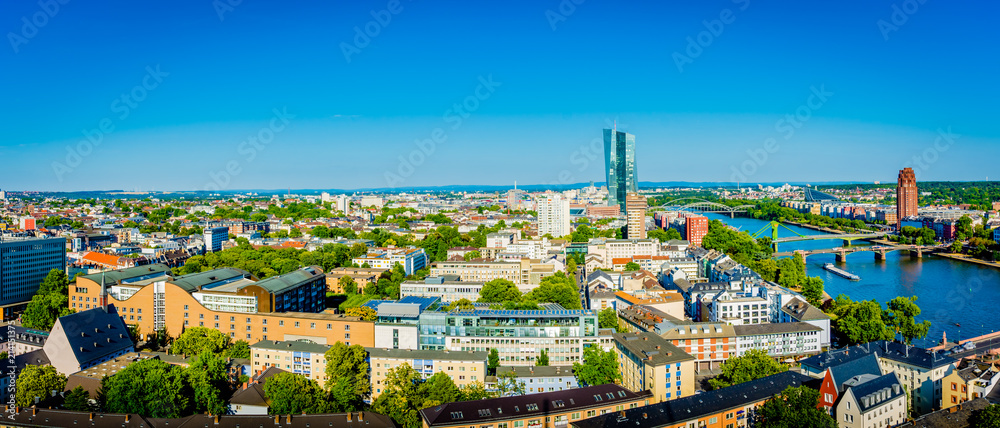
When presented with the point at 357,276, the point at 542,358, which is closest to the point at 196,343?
the point at 542,358

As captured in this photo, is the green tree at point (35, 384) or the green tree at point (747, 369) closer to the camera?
the green tree at point (35, 384)

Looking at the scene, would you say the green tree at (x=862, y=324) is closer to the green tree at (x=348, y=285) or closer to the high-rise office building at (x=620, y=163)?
the green tree at (x=348, y=285)

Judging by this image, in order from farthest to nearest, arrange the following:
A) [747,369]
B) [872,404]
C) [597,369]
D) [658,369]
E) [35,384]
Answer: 1. [597,369]
2. [747,369]
3. [658,369]
4. [35,384]
5. [872,404]

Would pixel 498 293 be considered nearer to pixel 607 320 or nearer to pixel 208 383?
pixel 607 320

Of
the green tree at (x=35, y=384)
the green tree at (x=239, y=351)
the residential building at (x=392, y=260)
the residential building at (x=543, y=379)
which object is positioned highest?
the residential building at (x=392, y=260)

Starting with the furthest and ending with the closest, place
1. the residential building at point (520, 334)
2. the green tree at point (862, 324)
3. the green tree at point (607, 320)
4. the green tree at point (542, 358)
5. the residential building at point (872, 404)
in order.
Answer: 1. the green tree at point (607, 320)
2. the green tree at point (862, 324)
3. the residential building at point (520, 334)
4. the green tree at point (542, 358)
5. the residential building at point (872, 404)

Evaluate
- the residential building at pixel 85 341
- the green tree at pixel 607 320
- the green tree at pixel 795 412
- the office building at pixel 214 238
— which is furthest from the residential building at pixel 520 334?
the office building at pixel 214 238

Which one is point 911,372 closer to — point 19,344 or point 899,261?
point 19,344
